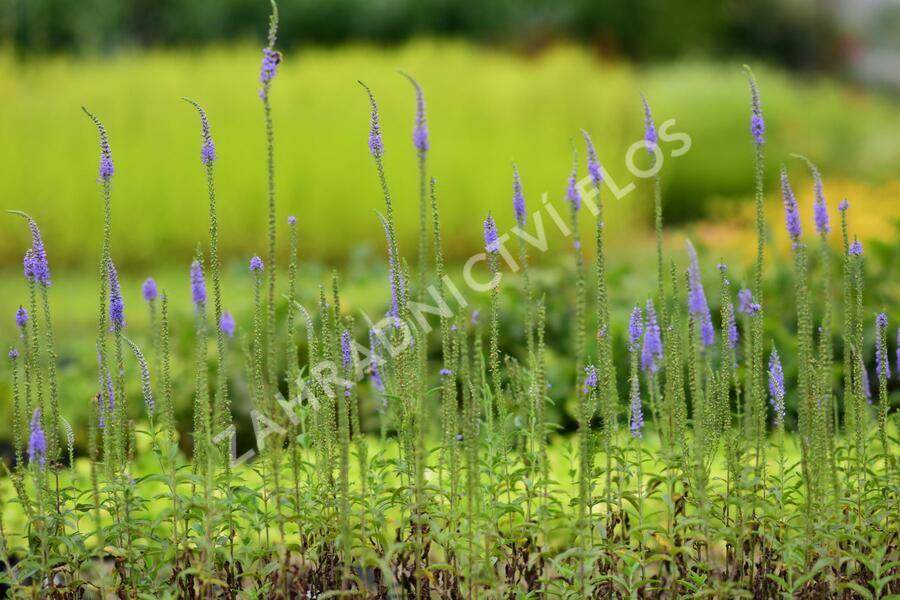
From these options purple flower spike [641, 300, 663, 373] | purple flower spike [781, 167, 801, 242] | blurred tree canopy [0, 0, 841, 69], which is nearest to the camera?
purple flower spike [781, 167, 801, 242]

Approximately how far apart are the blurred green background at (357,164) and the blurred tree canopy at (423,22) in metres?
0.53

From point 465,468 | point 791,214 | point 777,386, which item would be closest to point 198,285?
point 465,468

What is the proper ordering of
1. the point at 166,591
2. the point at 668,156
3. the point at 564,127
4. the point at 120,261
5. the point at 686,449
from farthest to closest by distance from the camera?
the point at 668,156
the point at 564,127
the point at 120,261
the point at 686,449
the point at 166,591

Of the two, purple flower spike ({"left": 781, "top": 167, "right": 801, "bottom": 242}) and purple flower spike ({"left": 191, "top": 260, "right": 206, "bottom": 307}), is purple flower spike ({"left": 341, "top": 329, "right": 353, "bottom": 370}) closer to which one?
purple flower spike ({"left": 191, "top": 260, "right": 206, "bottom": 307})

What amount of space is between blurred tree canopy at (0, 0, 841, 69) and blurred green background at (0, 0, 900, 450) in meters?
0.53

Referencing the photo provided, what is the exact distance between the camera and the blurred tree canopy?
17828 mm

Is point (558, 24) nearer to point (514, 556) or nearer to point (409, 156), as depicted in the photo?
point (409, 156)

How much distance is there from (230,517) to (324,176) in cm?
683

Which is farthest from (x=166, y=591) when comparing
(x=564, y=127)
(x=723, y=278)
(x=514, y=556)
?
(x=564, y=127)

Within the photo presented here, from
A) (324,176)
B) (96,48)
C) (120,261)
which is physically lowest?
(120,261)

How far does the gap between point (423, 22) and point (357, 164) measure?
33.8ft

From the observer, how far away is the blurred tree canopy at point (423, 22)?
1783cm

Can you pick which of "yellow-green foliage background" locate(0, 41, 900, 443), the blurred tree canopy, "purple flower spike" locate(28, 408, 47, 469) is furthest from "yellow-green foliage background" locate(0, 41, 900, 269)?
"purple flower spike" locate(28, 408, 47, 469)

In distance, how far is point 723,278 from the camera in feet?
9.91
